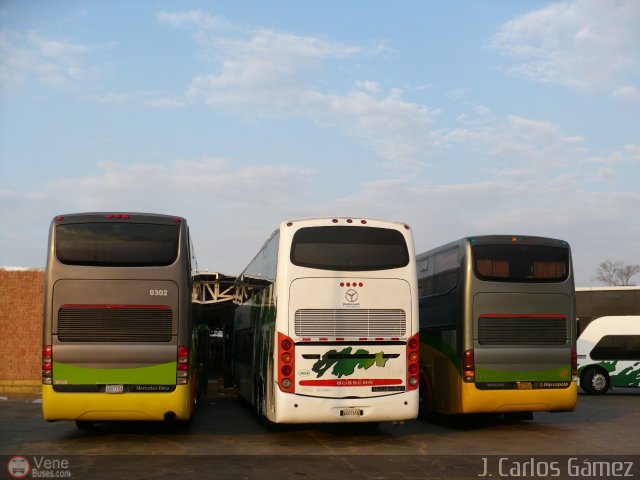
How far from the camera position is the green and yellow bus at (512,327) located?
15.5 metres

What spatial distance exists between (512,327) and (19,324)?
1926 cm

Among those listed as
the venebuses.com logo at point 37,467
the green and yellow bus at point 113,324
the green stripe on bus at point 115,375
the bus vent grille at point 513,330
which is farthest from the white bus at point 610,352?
the venebuses.com logo at point 37,467

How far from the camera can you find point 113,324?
44.5 feet

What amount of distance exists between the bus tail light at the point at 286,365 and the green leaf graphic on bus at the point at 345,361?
1.27 ft

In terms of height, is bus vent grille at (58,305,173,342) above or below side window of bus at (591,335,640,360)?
above

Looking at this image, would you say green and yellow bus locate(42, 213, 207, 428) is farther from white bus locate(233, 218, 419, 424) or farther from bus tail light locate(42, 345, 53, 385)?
white bus locate(233, 218, 419, 424)

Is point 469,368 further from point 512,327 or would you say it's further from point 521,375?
point 512,327

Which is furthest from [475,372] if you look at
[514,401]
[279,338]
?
[279,338]

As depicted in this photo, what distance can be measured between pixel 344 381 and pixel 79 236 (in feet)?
16.6

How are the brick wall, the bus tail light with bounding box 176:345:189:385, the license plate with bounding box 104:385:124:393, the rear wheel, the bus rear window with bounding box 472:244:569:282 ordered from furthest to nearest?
the brick wall, the rear wheel, the bus rear window with bounding box 472:244:569:282, the bus tail light with bounding box 176:345:189:385, the license plate with bounding box 104:385:124:393

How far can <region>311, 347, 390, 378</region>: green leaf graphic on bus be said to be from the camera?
1363cm

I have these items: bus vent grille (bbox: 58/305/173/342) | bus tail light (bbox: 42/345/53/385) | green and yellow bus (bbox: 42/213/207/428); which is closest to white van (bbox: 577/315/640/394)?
green and yellow bus (bbox: 42/213/207/428)

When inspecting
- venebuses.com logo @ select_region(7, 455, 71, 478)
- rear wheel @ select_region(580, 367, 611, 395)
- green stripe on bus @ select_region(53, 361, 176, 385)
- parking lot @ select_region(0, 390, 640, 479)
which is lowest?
rear wheel @ select_region(580, 367, 611, 395)

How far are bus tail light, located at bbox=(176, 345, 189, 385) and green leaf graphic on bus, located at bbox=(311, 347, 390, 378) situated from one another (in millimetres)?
2133
